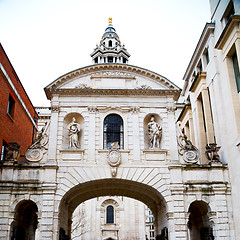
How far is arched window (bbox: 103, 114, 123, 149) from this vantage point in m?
22.9

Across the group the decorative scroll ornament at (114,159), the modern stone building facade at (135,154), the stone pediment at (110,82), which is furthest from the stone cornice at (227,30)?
the decorative scroll ornament at (114,159)

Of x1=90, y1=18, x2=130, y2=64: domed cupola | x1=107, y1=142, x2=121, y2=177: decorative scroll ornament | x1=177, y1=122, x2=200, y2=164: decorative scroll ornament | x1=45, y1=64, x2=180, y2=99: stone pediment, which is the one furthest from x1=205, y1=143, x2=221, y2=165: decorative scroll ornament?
x1=90, y1=18, x2=130, y2=64: domed cupola

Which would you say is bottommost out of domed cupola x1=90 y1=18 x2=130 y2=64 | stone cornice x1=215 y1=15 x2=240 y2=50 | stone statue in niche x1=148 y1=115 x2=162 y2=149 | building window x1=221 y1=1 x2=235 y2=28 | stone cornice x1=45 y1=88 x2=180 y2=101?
stone statue in niche x1=148 y1=115 x2=162 y2=149

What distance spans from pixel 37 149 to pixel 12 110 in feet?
18.9

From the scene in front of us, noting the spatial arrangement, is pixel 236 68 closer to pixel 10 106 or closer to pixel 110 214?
pixel 10 106

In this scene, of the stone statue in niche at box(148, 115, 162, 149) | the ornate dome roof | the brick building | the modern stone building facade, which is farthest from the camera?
the ornate dome roof

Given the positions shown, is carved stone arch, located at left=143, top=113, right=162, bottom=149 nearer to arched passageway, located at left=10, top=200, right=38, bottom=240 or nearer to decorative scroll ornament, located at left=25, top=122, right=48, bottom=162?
decorative scroll ornament, located at left=25, top=122, right=48, bottom=162

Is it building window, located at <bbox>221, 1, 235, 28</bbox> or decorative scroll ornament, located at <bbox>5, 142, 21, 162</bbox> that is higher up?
building window, located at <bbox>221, 1, 235, 28</bbox>

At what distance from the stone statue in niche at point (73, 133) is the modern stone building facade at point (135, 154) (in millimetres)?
68

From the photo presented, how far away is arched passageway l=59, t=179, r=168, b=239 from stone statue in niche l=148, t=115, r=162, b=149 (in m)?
2.93

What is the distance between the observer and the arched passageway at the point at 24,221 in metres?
20.2

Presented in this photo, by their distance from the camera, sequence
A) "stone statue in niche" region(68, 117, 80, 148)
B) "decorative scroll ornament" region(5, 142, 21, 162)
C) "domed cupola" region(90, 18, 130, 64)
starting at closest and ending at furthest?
"decorative scroll ornament" region(5, 142, 21, 162) < "stone statue in niche" region(68, 117, 80, 148) < "domed cupola" region(90, 18, 130, 64)

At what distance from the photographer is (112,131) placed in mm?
22984

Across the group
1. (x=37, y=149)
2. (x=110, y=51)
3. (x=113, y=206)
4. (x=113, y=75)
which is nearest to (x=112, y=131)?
(x=113, y=75)
